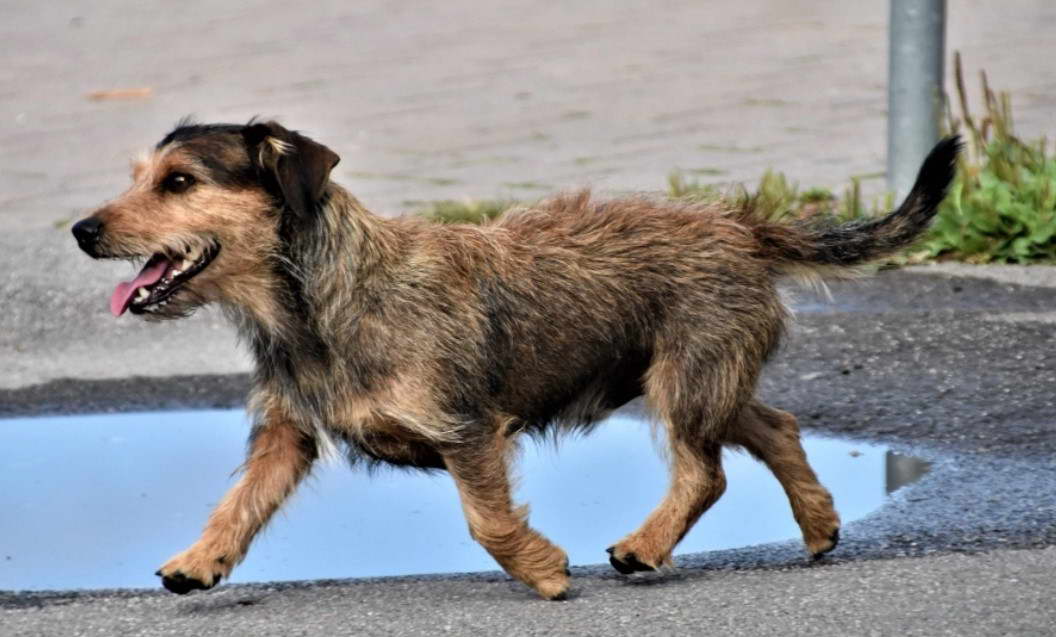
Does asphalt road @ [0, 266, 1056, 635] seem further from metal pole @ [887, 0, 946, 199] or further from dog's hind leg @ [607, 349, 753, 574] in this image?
metal pole @ [887, 0, 946, 199]

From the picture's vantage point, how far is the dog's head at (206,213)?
4.82 m

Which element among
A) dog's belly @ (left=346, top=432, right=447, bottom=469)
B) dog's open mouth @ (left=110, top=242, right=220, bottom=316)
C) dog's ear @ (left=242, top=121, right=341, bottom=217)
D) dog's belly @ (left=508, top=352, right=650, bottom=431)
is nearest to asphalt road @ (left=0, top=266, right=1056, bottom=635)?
dog's belly @ (left=346, top=432, right=447, bottom=469)

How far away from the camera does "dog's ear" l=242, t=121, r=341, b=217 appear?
4859 mm

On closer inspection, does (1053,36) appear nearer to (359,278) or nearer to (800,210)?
(800,210)

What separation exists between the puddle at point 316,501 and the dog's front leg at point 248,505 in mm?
213

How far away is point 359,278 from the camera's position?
495cm

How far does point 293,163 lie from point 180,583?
113cm

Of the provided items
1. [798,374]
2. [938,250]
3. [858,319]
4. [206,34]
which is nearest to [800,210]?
[938,250]

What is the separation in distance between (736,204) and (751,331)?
47cm

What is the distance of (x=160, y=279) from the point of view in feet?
16.1

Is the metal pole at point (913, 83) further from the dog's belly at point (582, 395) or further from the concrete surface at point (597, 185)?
the dog's belly at point (582, 395)

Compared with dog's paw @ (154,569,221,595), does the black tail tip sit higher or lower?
higher

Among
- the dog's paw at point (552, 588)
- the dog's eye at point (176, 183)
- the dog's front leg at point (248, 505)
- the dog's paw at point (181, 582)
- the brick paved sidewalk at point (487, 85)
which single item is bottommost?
the brick paved sidewalk at point (487, 85)

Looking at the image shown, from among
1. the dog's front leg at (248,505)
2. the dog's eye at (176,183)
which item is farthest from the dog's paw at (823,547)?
the dog's eye at (176,183)
